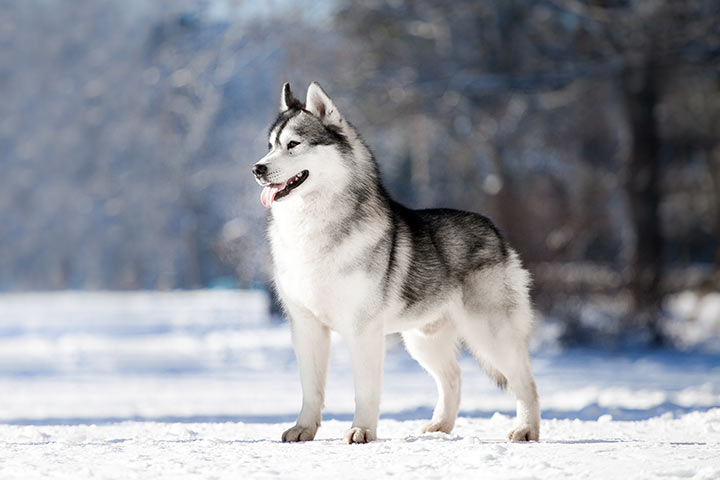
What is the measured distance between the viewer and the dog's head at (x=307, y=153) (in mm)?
4758

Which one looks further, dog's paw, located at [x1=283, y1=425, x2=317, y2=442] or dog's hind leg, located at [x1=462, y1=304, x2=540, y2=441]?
dog's hind leg, located at [x1=462, y1=304, x2=540, y2=441]

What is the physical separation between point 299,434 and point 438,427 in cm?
113

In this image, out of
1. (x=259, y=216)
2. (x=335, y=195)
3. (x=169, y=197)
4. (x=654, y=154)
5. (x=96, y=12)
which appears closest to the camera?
(x=335, y=195)

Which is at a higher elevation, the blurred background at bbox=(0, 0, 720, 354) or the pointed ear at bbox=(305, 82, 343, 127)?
the blurred background at bbox=(0, 0, 720, 354)

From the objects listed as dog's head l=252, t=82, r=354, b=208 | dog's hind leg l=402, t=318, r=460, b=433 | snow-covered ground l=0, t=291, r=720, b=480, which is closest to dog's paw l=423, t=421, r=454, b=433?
dog's hind leg l=402, t=318, r=460, b=433

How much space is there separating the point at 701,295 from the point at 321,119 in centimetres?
1224

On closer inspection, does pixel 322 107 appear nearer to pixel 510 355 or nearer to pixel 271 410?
pixel 510 355

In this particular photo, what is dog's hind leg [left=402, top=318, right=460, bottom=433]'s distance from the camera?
5797 mm

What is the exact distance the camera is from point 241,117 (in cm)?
2981

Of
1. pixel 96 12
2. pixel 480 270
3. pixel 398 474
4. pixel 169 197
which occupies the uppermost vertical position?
pixel 96 12

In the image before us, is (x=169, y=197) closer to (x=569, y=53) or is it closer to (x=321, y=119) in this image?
(x=569, y=53)

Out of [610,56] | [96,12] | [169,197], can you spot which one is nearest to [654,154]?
[610,56]

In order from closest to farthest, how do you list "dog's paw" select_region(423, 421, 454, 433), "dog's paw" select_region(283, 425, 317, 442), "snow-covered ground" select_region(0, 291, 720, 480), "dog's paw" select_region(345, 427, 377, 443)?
"snow-covered ground" select_region(0, 291, 720, 480) < "dog's paw" select_region(345, 427, 377, 443) < "dog's paw" select_region(283, 425, 317, 442) < "dog's paw" select_region(423, 421, 454, 433)

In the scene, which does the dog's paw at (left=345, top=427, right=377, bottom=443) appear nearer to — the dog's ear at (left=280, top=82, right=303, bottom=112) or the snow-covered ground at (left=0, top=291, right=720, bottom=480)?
Result: the snow-covered ground at (left=0, top=291, right=720, bottom=480)
